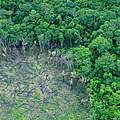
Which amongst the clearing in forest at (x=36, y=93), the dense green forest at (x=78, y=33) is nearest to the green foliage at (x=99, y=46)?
the dense green forest at (x=78, y=33)

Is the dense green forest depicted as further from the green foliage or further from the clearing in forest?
the clearing in forest

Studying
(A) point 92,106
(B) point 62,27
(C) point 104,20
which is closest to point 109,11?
(C) point 104,20

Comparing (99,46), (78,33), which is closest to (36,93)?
(99,46)

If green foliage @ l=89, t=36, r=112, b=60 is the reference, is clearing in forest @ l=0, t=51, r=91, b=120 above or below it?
below

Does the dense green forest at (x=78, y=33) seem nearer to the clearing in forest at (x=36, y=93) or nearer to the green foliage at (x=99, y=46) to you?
the green foliage at (x=99, y=46)

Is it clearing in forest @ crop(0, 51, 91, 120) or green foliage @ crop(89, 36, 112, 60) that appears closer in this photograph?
clearing in forest @ crop(0, 51, 91, 120)

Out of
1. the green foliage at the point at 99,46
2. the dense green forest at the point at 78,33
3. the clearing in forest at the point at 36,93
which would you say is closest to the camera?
the clearing in forest at the point at 36,93

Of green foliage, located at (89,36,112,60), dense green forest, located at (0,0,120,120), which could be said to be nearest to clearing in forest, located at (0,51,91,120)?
dense green forest, located at (0,0,120,120)

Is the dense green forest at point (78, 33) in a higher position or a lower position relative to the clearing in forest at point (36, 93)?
higher

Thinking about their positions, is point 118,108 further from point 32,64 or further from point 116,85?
Answer: point 32,64
